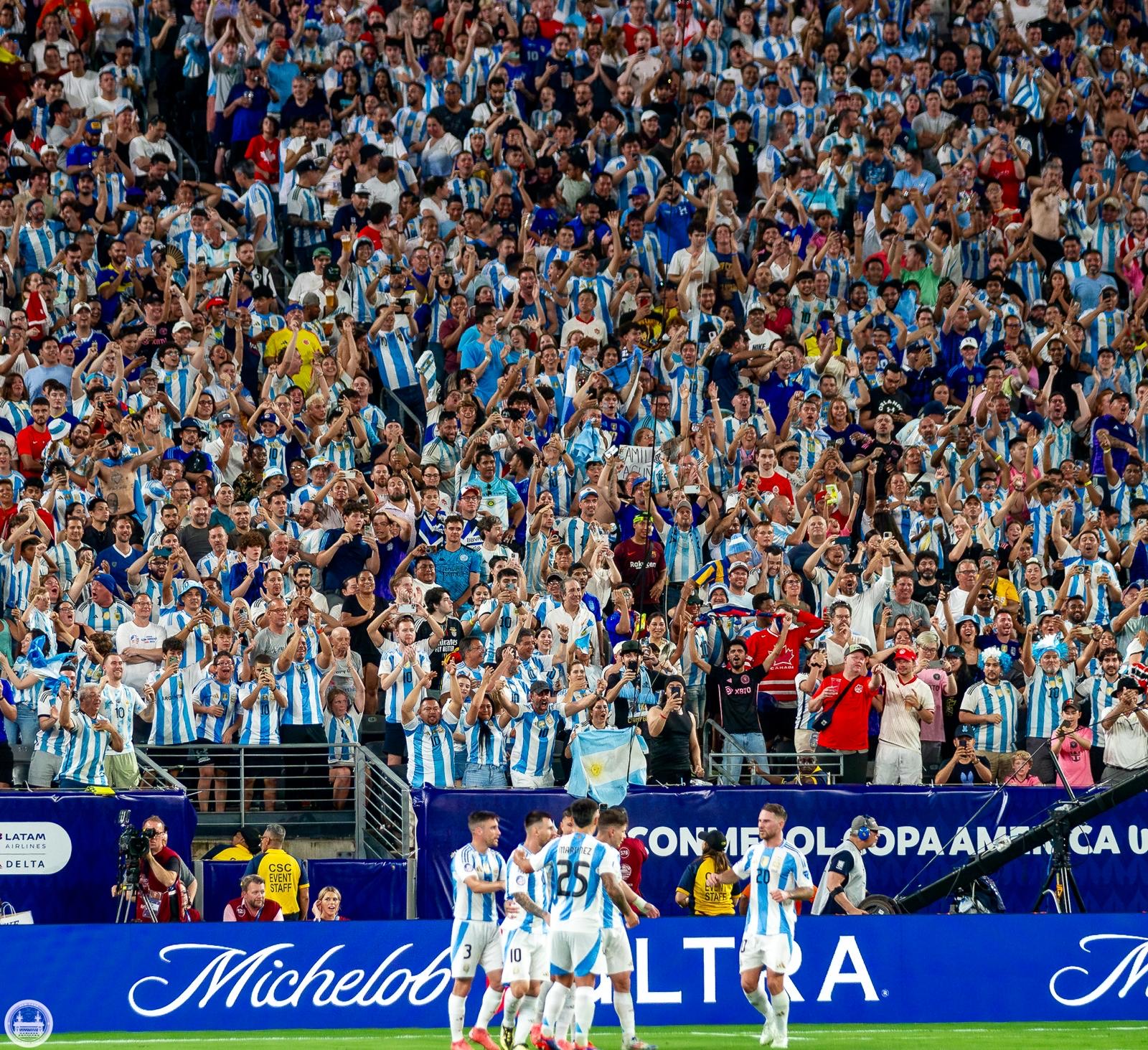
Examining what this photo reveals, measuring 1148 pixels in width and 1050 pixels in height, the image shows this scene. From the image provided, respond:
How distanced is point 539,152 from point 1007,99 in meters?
6.92

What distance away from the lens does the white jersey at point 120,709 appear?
18.4 metres

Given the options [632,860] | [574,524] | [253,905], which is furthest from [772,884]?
[574,524]

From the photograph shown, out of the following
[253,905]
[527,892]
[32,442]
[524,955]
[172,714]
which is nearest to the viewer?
[527,892]

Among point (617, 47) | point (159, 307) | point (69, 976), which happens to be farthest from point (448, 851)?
point (617, 47)

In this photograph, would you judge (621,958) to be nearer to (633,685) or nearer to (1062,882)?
(633,685)

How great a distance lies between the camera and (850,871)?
19078 millimetres

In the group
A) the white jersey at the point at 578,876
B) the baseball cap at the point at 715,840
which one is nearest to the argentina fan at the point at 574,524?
the white jersey at the point at 578,876

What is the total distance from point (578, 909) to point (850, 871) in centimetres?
523

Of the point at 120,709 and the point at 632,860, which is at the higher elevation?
the point at 120,709

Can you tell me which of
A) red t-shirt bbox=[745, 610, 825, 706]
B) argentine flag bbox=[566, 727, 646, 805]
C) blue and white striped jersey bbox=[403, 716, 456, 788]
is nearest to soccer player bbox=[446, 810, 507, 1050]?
argentine flag bbox=[566, 727, 646, 805]

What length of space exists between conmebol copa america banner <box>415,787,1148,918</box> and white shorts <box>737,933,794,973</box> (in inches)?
138

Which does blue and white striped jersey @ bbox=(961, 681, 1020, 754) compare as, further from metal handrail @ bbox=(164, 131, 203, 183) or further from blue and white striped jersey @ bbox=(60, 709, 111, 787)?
metal handrail @ bbox=(164, 131, 203, 183)

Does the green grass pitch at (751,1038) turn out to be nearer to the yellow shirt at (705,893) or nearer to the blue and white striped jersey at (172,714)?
the yellow shirt at (705,893)

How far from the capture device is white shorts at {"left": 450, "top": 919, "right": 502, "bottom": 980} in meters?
15.2
